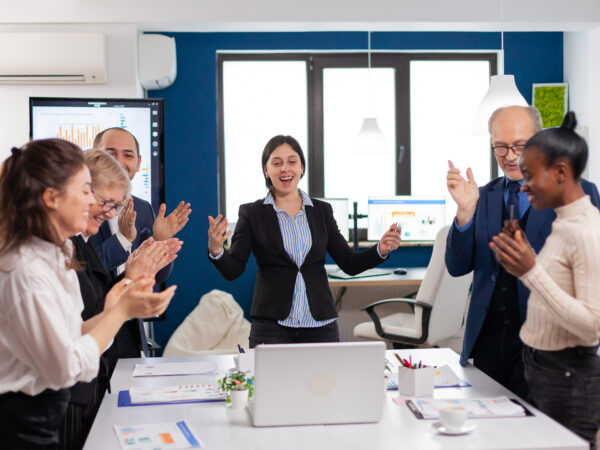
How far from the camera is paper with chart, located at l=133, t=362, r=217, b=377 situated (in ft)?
7.34

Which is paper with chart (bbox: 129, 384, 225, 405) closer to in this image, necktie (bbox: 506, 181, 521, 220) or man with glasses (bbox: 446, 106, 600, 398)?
man with glasses (bbox: 446, 106, 600, 398)

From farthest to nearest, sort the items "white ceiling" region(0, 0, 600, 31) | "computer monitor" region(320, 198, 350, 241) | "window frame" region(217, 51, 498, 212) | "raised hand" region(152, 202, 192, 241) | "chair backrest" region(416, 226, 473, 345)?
"window frame" region(217, 51, 498, 212)
"computer monitor" region(320, 198, 350, 241)
"white ceiling" region(0, 0, 600, 31)
"chair backrest" region(416, 226, 473, 345)
"raised hand" region(152, 202, 192, 241)

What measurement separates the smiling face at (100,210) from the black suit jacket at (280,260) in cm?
67

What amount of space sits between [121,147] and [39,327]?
5.52 feet

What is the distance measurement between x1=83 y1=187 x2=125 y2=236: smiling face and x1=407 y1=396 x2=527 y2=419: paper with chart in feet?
3.54

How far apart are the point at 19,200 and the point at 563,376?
1.42 metres

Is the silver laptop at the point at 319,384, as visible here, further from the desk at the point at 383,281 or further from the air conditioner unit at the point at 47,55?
the air conditioner unit at the point at 47,55

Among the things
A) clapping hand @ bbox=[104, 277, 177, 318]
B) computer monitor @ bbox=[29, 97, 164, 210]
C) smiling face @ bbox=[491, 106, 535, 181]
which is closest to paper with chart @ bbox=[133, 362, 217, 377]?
clapping hand @ bbox=[104, 277, 177, 318]

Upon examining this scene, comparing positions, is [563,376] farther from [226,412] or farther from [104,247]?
[104,247]

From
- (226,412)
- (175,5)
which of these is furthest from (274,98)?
(226,412)

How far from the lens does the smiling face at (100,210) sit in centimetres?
189

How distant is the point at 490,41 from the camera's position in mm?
5594

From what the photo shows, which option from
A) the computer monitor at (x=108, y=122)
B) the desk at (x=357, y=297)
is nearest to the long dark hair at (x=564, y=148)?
the computer monitor at (x=108, y=122)

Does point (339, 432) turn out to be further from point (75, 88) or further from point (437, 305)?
point (75, 88)
